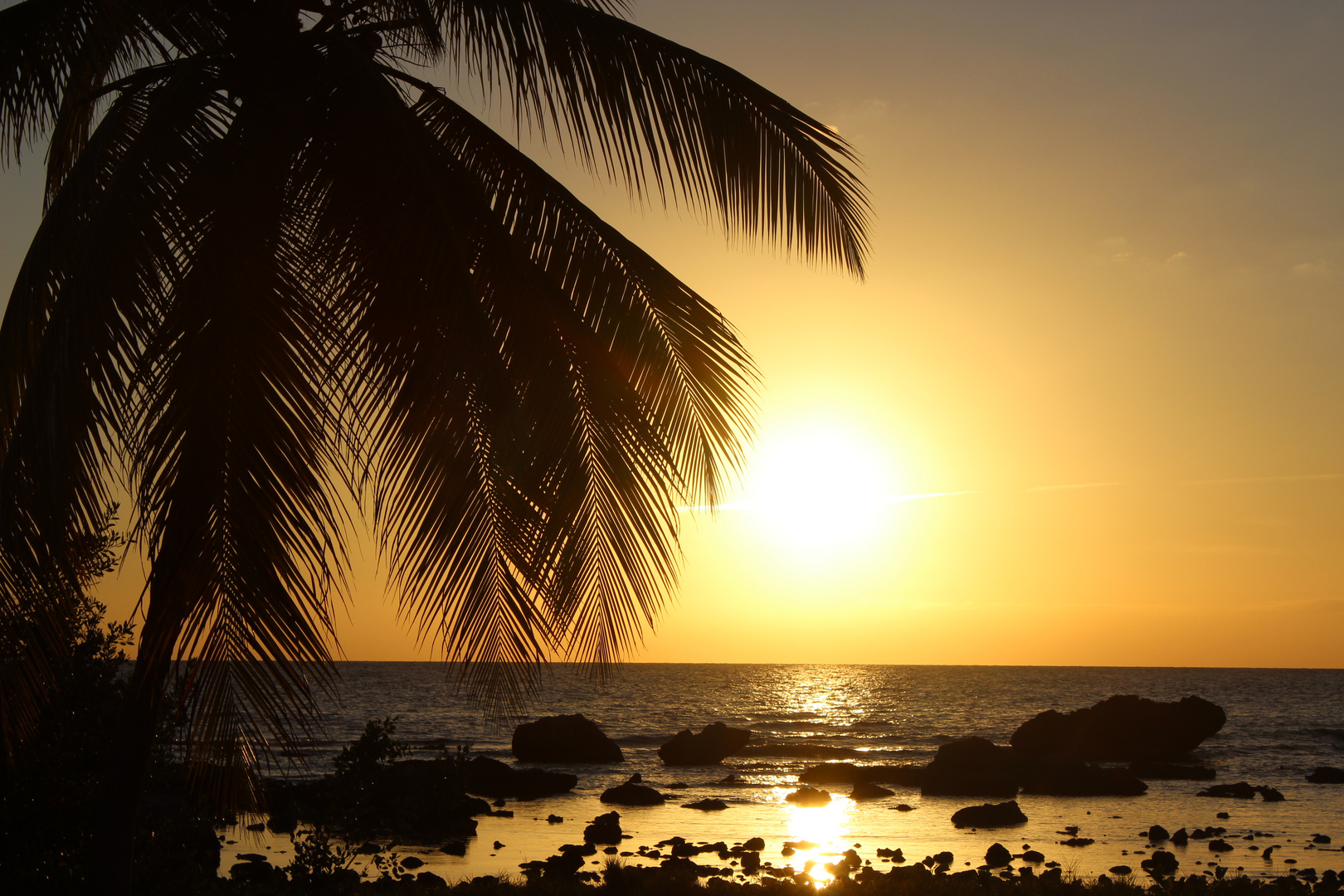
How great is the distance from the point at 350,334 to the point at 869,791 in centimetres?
3841

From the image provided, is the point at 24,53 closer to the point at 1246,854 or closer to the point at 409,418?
the point at 409,418

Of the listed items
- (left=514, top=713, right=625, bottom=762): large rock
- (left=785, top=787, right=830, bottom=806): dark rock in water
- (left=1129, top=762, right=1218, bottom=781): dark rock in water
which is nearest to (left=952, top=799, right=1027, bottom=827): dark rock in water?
(left=785, top=787, right=830, bottom=806): dark rock in water

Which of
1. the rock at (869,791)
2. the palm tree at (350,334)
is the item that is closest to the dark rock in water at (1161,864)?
the rock at (869,791)

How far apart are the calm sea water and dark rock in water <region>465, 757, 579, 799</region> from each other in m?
1.17

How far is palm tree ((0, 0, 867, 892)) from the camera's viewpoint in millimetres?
3705

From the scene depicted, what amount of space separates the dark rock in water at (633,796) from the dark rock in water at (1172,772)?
24.2 m

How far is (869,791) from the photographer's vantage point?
3884 centimetres

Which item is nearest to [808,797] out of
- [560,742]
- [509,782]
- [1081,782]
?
[1081,782]

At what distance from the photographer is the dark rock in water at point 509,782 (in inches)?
1458

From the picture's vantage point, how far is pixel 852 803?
1458 inches

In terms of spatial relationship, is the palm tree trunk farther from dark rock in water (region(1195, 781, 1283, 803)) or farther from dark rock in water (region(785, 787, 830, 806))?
dark rock in water (region(1195, 781, 1283, 803))

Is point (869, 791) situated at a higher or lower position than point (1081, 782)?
lower

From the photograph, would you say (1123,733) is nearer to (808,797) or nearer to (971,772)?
(971,772)

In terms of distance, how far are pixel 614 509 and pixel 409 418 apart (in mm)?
1127
